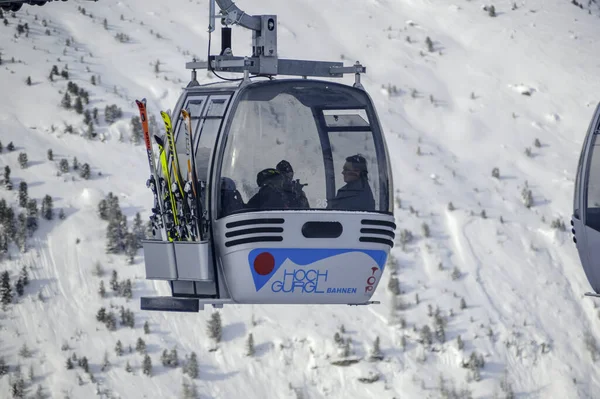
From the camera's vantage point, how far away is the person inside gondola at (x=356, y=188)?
46.9ft

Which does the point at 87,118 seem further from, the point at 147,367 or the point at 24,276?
the point at 147,367

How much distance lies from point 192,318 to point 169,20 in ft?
44.4

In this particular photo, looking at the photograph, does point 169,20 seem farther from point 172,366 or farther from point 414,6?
point 172,366

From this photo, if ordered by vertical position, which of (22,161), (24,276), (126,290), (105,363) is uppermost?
(22,161)

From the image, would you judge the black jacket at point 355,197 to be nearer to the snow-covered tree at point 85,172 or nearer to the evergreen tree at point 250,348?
the evergreen tree at point 250,348

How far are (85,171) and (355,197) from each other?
19630 mm

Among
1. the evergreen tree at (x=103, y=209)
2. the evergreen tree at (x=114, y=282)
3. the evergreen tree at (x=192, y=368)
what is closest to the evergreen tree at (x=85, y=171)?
the evergreen tree at (x=103, y=209)

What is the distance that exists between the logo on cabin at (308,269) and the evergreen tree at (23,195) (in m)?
Result: 18.3

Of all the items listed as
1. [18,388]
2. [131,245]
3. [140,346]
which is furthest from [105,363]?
[131,245]

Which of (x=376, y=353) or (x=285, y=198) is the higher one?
(x=285, y=198)

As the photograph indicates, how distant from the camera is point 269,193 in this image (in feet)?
46.1

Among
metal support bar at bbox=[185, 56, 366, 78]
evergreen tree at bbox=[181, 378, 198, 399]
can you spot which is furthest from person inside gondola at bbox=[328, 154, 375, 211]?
evergreen tree at bbox=[181, 378, 198, 399]

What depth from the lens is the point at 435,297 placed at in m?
32.1

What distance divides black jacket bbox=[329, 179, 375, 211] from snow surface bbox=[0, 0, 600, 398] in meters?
Answer: 15.1
